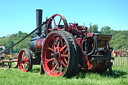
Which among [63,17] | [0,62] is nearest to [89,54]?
[63,17]

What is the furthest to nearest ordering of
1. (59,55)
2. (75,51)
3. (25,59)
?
(25,59) → (59,55) → (75,51)

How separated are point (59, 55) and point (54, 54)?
0.18 metres

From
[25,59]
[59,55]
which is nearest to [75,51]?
[59,55]

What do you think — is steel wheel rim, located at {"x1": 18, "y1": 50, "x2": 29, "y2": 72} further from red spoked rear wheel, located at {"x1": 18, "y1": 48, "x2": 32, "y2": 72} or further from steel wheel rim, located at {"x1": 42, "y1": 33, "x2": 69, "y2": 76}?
steel wheel rim, located at {"x1": 42, "y1": 33, "x2": 69, "y2": 76}

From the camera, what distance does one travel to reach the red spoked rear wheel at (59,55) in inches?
233

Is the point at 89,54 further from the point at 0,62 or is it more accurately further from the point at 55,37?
the point at 0,62

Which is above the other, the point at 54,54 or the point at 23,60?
Answer: the point at 54,54

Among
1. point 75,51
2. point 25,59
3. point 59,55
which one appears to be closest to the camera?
point 75,51

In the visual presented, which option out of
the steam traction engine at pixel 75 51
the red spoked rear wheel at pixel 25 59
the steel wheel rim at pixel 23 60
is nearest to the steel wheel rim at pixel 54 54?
the steam traction engine at pixel 75 51

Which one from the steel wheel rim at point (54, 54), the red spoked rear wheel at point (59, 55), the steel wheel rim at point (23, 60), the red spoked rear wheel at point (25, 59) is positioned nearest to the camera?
the red spoked rear wheel at point (59, 55)

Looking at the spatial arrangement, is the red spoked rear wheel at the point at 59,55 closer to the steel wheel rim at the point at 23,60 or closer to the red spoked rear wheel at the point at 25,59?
the red spoked rear wheel at the point at 25,59

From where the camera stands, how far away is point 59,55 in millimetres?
6543

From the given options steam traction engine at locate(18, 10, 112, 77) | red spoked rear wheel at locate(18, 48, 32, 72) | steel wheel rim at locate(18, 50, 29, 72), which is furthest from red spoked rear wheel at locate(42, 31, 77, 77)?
steel wheel rim at locate(18, 50, 29, 72)

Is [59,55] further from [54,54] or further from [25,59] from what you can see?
[25,59]
